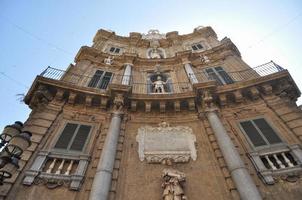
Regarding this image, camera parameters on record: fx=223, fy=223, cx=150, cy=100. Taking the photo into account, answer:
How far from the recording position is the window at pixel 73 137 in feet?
30.3

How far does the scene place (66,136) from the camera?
9703mm

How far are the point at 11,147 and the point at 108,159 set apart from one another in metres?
3.78

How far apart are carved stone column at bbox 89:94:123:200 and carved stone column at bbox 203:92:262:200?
4.25 meters

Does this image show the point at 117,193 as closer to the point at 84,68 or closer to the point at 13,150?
the point at 13,150

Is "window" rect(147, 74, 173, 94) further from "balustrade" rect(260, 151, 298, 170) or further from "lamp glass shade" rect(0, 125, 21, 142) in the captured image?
"lamp glass shade" rect(0, 125, 21, 142)

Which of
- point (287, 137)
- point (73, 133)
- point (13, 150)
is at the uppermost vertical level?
point (73, 133)

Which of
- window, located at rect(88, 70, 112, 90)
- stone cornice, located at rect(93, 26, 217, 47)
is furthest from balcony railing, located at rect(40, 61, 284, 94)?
stone cornice, located at rect(93, 26, 217, 47)

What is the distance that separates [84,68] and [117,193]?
10.2 metres

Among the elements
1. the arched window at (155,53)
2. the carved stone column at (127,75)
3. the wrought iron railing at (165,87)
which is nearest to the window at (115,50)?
the arched window at (155,53)

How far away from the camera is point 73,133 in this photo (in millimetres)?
9898

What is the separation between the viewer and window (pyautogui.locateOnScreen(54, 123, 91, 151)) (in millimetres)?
9242

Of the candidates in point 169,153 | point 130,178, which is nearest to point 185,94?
point 169,153

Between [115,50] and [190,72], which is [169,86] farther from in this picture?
[115,50]

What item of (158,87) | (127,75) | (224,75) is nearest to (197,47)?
(224,75)
